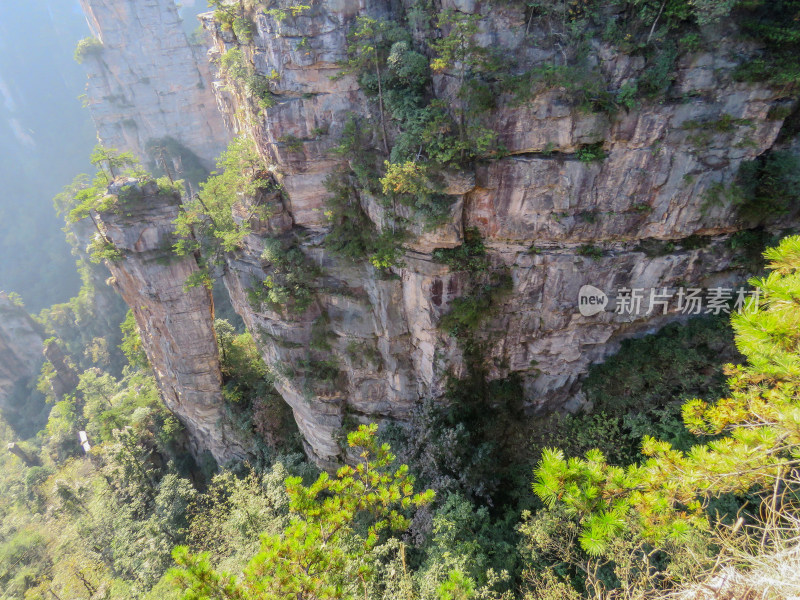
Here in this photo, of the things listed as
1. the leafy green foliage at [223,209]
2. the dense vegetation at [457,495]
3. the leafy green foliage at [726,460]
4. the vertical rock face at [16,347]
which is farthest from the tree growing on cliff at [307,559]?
the vertical rock face at [16,347]

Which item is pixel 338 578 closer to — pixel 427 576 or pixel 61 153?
pixel 427 576

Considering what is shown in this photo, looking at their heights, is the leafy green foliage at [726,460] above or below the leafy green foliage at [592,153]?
below

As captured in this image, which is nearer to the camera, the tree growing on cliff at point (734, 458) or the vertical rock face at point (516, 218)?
the tree growing on cliff at point (734, 458)

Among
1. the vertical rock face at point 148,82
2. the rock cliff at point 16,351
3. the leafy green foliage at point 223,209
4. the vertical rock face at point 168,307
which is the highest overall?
the vertical rock face at point 148,82

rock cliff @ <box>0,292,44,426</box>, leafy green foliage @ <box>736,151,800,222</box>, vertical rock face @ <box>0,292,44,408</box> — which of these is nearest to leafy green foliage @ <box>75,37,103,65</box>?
vertical rock face @ <box>0,292,44,408</box>

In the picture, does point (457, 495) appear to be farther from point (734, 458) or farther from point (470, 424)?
point (734, 458)

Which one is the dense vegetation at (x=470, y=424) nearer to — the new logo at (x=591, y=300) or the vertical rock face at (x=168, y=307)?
the vertical rock face at (x=168, y=307)
